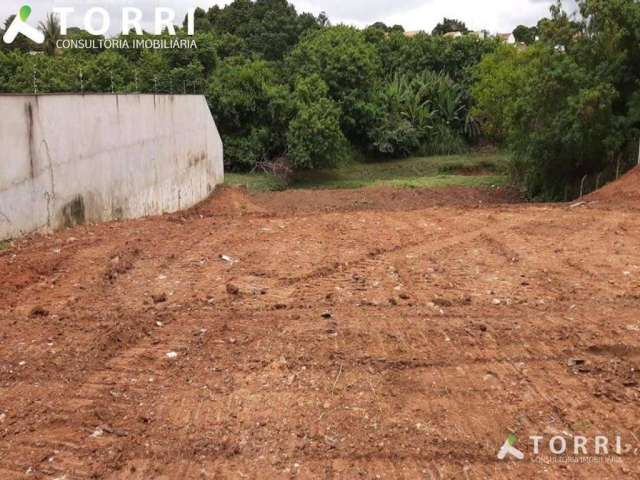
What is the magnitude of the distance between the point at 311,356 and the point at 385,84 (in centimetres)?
2878

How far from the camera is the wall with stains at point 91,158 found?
25.3 feet

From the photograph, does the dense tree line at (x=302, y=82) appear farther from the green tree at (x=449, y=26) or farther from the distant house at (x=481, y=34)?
the green tree at (x=449, y=26)

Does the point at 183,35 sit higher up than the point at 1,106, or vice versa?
the point at 183,35

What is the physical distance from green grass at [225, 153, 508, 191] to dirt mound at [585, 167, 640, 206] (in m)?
10.9

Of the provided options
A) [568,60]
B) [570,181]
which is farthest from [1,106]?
[570,181]

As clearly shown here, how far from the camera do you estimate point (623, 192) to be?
39.5 ft

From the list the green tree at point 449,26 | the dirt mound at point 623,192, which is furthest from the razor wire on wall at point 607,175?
the green tree at point 449,26

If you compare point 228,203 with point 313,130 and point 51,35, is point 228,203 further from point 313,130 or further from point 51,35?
point 51,35

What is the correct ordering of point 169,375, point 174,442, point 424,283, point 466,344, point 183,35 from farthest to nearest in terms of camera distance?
point 183,35, point 424,283, point 466,344, point 169,375, point 174,442

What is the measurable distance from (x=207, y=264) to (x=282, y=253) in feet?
2.88

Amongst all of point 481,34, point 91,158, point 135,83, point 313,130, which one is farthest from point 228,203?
point 481,34

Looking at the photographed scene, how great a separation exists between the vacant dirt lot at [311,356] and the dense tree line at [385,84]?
7507 mm

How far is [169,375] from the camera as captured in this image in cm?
406

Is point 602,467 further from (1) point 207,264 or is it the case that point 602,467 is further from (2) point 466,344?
(1) point 207,264
